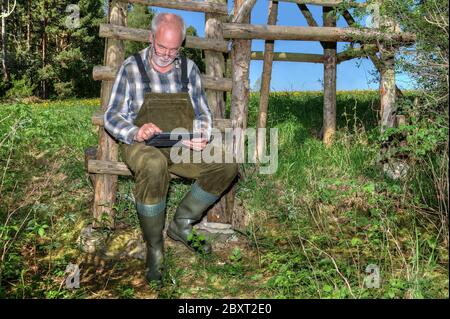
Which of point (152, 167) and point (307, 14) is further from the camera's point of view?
point (307, 14)

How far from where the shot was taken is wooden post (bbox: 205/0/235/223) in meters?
4.97

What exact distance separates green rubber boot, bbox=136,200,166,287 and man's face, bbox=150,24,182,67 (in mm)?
1263

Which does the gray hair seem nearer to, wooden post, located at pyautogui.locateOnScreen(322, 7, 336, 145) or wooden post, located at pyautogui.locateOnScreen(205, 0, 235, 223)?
wooden post, located at pyautogui.locateOnScreen(205, 0, 235, 223)

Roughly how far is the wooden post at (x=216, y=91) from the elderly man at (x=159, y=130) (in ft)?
1.24

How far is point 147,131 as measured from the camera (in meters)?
4.09

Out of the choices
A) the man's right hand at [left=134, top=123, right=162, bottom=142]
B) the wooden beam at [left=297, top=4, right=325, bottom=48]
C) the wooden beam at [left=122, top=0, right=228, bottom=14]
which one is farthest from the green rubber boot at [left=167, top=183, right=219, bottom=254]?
the wooden beam at [left=297, top=4, right=325, bottom=48]

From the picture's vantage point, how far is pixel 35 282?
12.9 feet

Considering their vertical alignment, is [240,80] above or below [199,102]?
above

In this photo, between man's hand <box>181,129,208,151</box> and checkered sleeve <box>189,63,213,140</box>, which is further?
checkered sleeve <box>189,63,213,140</box>

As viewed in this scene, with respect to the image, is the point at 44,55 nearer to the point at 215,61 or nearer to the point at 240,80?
the point at 240,80

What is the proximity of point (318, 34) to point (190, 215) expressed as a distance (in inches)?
103

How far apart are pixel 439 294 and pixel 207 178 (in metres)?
2.16

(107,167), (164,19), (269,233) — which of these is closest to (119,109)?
(107,167)
